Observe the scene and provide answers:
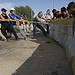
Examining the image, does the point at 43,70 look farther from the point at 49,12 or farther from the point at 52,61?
the point at 49,12

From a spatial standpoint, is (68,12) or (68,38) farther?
(68,12)

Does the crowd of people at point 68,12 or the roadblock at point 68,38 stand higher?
the crowd of people at point 68,12

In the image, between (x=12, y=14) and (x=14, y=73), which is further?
(x=12, y=14)

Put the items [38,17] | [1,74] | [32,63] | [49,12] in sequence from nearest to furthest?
[1,74]
[32,63]
[38,17]
[49,12]

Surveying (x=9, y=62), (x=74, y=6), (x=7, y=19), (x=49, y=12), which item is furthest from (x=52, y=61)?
(x=49, y=12)

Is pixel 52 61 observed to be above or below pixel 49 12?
below

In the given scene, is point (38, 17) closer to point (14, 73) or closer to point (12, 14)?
point (12, 14)

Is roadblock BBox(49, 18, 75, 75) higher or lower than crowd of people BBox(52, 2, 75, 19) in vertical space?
lower

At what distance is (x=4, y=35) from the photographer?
8438mm

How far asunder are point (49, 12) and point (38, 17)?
5.31 feet

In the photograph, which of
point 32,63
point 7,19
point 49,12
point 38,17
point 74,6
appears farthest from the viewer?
point 49,12

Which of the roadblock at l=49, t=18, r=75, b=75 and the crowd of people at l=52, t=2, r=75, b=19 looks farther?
the crowd of people at l=52, t=2, r=75, b=19

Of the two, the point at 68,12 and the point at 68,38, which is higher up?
the point at 68,12

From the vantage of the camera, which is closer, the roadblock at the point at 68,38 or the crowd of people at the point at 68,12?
the roadblock at the point at 68,38
